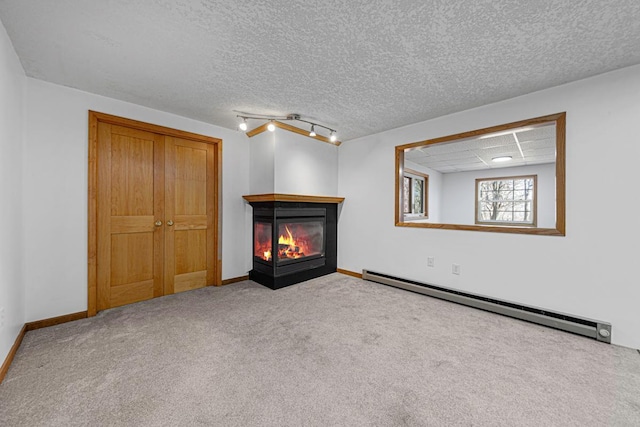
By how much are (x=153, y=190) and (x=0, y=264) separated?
158cm

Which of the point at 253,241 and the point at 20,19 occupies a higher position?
the point at 20,19

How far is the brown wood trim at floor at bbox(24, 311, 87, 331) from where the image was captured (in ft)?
7.62

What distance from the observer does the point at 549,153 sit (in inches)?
197

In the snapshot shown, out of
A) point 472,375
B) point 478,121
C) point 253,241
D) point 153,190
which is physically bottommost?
point 472,375

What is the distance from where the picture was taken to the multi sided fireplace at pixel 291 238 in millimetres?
3559

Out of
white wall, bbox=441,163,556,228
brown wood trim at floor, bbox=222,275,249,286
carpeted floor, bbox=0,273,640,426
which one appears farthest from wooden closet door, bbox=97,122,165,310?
white wall, bbox=441,163,556,228

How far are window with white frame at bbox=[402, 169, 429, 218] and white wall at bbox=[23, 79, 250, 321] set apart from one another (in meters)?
5.76

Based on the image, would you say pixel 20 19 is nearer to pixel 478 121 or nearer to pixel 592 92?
pixel 478 121

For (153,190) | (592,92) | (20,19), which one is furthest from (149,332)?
(592,92)

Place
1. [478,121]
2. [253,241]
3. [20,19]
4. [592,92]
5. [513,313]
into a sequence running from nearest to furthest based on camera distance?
[20,19]
[592,92]
[513,313]
[478,121]
[253,241]

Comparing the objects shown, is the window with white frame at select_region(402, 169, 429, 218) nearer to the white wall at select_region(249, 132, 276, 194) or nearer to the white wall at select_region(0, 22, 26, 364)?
the white wall at select_region(249, 132, 276, 194)

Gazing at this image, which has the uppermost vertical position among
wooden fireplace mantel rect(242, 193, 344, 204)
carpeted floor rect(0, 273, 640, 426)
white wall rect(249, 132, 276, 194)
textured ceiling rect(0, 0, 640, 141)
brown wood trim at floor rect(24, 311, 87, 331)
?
textured ceiling rect(0, 0, 640, 141)

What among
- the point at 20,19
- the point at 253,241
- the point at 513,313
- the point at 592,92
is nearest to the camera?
the point at 20,19

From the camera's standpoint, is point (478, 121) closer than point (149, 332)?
No
